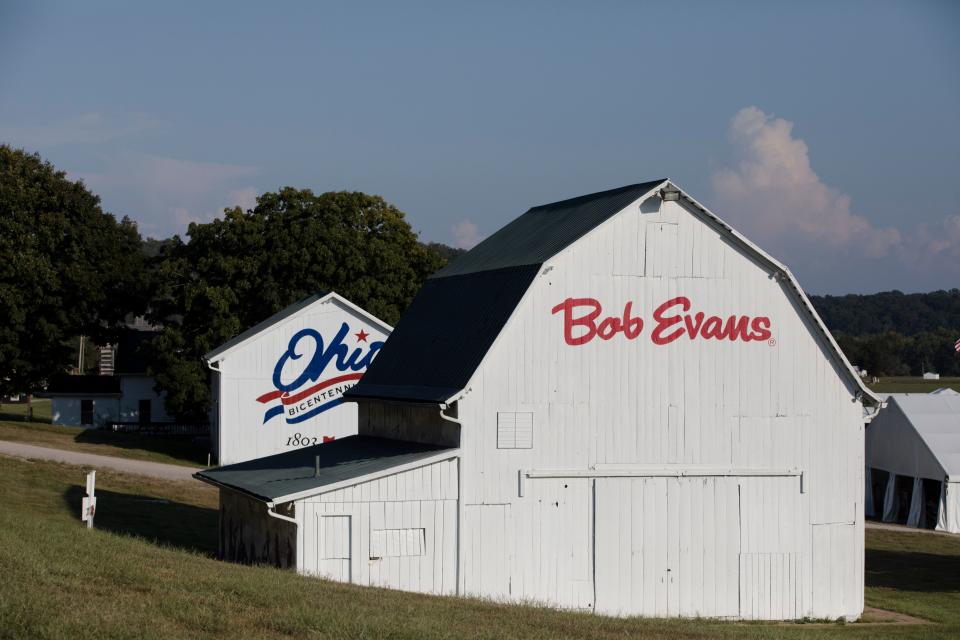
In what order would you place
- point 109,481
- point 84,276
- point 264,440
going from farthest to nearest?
point 84,276 → point 264,440 → point 109,481

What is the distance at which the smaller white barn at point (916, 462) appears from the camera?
4612cm

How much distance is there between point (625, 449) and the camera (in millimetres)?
23891

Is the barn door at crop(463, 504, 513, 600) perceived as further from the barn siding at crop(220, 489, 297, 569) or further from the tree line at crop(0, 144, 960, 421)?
the tree line at crop(0, 144, 960, 421)

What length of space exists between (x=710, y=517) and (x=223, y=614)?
12965 mm

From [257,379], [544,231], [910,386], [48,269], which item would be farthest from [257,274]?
[910,386]

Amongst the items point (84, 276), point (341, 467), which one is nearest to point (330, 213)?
point (84, 276)

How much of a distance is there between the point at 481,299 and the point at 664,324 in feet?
13.1

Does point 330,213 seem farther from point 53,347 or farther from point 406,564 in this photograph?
point 406,564

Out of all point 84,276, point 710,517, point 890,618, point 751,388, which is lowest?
point 890,618

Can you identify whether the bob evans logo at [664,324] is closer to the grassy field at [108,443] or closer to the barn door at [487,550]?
the barn door at [487,550]

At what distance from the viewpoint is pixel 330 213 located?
197 feet

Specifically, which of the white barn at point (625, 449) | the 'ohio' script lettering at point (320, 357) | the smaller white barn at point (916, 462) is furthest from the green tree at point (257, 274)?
the white barn at point (625, 449)

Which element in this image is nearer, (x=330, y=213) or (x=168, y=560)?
(x=168, y=560)

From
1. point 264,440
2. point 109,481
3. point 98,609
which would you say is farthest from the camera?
point 264,440
